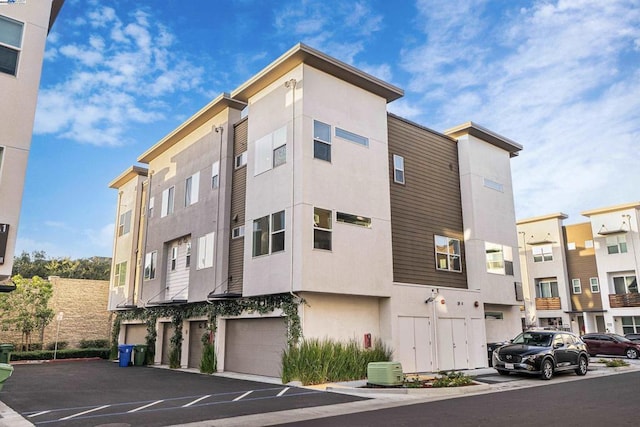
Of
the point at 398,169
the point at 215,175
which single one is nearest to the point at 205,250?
the point at 215,175

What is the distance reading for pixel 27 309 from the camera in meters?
28.1

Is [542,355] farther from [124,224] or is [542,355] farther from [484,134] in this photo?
[124,224]

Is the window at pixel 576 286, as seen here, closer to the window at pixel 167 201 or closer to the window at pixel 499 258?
the window at pixel 499 258

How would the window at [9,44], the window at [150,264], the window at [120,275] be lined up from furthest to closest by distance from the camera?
the window at [120,275], the window at [150,264], the window at [9,44]

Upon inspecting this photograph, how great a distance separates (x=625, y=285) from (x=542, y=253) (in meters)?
6.30

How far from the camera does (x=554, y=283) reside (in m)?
39.2

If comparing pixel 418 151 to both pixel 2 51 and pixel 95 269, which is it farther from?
pixel 95 269

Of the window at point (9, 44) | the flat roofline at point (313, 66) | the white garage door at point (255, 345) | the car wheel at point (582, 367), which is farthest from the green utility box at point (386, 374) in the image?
the window at point (9, 44)

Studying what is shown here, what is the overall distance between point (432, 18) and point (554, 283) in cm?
2920

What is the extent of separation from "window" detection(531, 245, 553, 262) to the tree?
35912 millimetres

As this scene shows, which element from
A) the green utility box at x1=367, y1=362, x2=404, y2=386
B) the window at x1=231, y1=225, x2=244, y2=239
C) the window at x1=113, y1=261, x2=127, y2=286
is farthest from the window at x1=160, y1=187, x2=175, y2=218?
the green utility box at x1=367, y1=362, x2=404, y2=386

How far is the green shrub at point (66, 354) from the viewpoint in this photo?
25.9 metres

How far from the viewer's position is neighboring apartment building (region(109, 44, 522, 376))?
1605 cm

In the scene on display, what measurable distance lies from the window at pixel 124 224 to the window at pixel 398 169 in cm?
1741
